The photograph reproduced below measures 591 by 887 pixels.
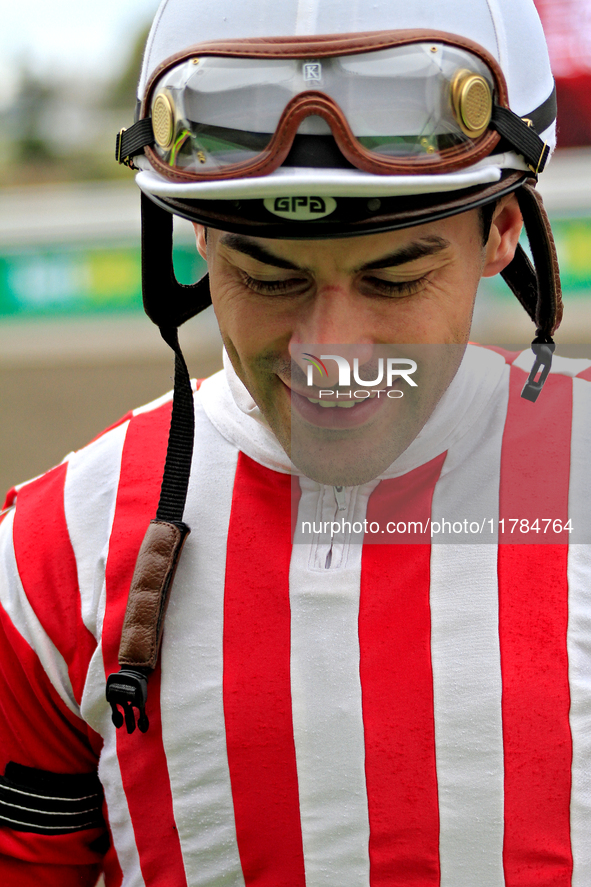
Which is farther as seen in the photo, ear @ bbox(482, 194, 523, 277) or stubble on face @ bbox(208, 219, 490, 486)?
ear @ bbox(482, 194, 523, 277)

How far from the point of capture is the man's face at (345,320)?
132cm

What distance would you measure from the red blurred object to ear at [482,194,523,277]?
619cm

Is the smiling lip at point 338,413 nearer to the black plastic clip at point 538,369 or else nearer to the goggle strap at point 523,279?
the black plastic clip at point 538,369

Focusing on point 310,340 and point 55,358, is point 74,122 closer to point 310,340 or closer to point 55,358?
point 55,358

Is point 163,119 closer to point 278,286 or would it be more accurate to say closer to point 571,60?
point 278,286

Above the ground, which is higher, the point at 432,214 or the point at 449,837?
the point at 432,214

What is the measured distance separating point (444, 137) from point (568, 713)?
33.2 inches

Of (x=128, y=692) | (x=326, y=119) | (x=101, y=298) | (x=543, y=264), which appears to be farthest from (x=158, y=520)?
(x=101, y=298)

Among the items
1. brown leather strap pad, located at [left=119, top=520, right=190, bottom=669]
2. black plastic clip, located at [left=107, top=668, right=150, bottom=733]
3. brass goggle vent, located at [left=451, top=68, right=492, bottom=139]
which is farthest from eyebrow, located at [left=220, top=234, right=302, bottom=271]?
black plastic clip, located at [left=107, top=668, right=150, bottom=733]

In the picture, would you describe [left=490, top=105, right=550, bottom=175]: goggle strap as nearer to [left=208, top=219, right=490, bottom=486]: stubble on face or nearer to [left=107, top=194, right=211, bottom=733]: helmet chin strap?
[left=208, top=219, right=490, bottom=486]: stubble on face

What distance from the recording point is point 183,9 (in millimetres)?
1411

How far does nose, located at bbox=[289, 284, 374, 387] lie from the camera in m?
1.32

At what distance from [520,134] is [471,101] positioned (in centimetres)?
12

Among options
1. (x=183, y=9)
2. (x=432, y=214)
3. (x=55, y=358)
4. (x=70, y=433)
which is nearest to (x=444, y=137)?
(x=432, y=214)
